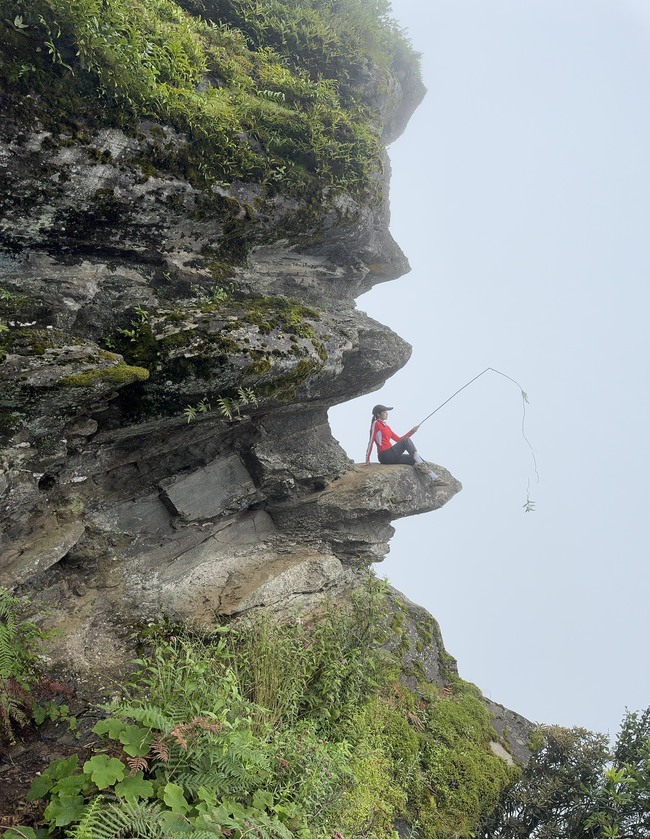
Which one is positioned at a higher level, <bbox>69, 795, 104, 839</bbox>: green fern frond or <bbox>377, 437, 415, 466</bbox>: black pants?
<bbox>377, 437, 415, 466</bbox>: black pants

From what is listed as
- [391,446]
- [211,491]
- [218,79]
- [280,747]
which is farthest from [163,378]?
[391,446]

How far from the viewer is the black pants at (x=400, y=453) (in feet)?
49.9

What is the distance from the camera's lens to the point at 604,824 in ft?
29.8

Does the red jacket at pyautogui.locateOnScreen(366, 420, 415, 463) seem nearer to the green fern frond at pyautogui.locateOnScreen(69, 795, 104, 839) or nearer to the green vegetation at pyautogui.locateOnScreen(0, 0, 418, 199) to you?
the green vegetation at pyautogui.locateOnScreen(0, 0, 418, 199)

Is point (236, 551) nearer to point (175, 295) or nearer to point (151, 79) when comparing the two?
point (175, 295)

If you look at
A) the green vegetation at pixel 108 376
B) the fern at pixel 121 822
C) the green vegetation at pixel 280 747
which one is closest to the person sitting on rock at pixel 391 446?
the green vegetation at pixel 280 747

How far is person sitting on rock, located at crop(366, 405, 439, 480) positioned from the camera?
15094 millimetres

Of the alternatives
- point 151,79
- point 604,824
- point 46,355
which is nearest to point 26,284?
point 46,355

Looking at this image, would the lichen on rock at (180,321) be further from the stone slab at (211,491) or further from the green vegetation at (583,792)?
→ the green vegetation at (583,792)

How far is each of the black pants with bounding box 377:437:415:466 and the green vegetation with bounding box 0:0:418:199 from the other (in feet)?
23.9

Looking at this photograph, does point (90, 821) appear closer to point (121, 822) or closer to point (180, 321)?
point (121, 822)

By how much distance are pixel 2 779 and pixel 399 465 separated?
36.8 ft

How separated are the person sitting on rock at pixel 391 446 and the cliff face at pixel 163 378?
2.33 meters

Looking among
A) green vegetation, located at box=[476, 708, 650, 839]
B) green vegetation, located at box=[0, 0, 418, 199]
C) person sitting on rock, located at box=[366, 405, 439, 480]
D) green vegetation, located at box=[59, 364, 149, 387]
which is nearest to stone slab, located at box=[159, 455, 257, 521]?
green vegetation, located at box=[59, 364, 149, 387]
